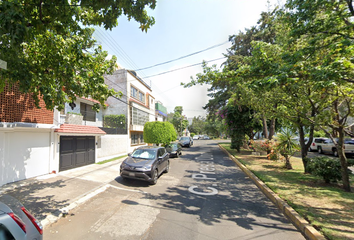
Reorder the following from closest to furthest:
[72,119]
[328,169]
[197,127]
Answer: [328,169] < [72,119] < [197,127]

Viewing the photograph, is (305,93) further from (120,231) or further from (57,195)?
(57,195)

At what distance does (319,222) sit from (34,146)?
10.3 meters

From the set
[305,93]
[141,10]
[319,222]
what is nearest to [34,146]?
[141,10]

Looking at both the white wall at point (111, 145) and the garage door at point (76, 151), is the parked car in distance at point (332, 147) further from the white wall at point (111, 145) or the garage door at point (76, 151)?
the garage door at point (76, 151)

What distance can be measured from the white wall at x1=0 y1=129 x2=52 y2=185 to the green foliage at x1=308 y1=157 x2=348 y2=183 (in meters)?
11.8

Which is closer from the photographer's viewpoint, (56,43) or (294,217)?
(294,217)

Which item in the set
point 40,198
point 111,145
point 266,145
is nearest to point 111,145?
point 111,145

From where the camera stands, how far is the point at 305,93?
6.92 m

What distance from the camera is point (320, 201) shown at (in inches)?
191

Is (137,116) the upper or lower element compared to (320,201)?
upper

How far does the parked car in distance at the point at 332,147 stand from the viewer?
43.4 ft

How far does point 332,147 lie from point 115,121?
20500 millimetres

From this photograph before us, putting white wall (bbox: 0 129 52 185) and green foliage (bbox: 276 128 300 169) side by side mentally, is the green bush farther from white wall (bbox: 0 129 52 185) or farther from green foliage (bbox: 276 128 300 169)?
white wall (bbox: 0 129 52 185)

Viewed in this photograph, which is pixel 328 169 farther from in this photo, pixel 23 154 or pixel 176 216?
pixel 23 154
